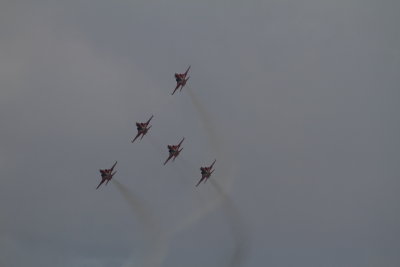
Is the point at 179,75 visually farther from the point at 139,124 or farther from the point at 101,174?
the point at 101,174

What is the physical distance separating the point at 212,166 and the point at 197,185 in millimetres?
6112

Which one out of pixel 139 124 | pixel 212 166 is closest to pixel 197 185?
pixel 212 166

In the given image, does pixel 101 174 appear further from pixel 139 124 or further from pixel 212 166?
pixel 212 166

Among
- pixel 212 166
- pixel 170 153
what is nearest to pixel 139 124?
pixel 170 153

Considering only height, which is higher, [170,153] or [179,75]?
[179,75]

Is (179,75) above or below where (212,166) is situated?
above

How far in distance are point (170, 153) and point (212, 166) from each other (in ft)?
34.9

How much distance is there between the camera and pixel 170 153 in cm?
15362

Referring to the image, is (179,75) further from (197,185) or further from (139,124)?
(197,185)

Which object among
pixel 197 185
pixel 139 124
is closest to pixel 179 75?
pixel 139 124

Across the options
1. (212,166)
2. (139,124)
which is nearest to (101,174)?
(139,124)

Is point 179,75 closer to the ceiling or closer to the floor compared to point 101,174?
closer to the ceiling

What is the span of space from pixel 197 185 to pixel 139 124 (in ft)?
66.9

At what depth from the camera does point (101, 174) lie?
513 ft
